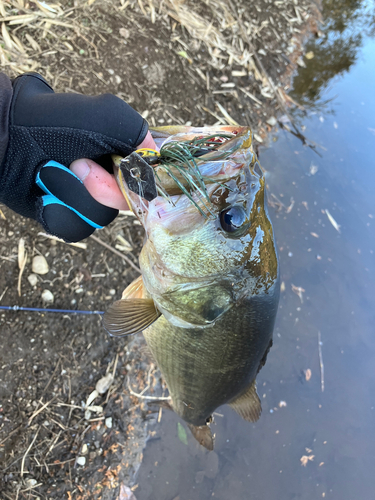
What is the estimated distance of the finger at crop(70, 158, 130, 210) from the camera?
1512mm

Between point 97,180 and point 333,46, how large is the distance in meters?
6.01

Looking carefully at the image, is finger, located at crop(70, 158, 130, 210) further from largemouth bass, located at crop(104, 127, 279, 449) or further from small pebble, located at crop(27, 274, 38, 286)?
small pebble, located at crop(27, 274, 38, 286)

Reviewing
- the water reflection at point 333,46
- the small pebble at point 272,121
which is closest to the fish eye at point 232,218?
the small pebble at point 272,121

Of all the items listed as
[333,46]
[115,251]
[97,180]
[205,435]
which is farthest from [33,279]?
[333,46]

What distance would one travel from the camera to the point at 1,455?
2.17 meters

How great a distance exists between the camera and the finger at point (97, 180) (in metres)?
1.51

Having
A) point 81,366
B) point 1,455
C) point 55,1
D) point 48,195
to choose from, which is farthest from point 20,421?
point 55,1

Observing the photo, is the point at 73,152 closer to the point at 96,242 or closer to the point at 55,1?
the point at 96,242

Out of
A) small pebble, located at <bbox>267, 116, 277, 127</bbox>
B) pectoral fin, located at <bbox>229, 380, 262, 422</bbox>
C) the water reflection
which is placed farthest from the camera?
the water reflection

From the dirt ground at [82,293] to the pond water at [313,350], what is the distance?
463mm

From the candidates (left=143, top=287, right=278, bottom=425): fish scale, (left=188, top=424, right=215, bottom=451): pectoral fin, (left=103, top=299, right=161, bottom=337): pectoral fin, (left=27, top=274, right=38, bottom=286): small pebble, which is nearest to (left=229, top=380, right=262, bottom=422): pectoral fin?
(left=143, top=287, right=278, bottom=425): fish scale

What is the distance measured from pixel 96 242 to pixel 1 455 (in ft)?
5.65

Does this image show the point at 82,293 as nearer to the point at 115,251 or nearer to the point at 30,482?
the point at 115,251

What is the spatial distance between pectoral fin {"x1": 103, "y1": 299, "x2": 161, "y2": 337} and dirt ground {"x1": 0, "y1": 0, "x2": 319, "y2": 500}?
3.92 ft
